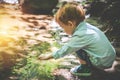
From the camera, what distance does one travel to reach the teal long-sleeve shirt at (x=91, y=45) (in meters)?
3.90

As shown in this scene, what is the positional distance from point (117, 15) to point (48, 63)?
2700 millimetres

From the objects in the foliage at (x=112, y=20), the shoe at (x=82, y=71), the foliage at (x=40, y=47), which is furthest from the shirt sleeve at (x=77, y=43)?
the foliage at (x=112, y=20)

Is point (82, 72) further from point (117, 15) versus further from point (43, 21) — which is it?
point (43, 21)

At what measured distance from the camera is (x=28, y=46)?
5945mm

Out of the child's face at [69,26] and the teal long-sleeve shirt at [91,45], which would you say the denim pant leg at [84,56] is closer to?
the teal long-sleeve shirt at [91,45]

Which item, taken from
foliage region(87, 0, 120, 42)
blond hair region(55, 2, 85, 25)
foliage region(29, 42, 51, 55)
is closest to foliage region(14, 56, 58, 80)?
foliage region(29, 42, 51, 55)

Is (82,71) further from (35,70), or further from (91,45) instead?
(35,70)

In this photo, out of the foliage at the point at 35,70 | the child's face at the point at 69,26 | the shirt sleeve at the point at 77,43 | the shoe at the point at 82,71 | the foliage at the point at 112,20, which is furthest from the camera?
the foliage at the point at 112,20

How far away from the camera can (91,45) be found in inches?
156

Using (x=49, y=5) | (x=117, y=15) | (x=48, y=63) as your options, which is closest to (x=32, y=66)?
(x=48, y=63)

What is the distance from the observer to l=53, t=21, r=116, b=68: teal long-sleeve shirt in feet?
12.8

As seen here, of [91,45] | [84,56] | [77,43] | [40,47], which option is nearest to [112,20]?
[40,47]

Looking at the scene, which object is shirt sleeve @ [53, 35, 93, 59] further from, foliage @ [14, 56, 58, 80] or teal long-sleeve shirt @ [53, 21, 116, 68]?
foliage @ [14, 56, 58, 80]

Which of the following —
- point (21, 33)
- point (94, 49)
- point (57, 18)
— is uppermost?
point (57, 18)
